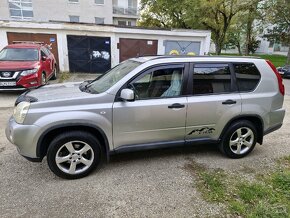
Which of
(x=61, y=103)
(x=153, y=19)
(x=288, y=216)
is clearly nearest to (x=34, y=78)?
(x=61, y=103)

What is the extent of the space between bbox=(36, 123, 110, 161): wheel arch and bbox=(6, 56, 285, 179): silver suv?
1 cm

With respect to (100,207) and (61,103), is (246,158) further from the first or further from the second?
(61,103)

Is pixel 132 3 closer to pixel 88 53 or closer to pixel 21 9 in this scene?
pixel 21 9

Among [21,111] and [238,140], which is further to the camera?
[238,140]

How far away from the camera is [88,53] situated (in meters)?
14.2

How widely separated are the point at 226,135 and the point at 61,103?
2.56 m

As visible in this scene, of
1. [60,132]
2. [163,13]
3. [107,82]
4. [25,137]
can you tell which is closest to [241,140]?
[107,82]

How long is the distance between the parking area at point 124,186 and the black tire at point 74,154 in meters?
0.13

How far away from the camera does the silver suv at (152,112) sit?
2926 mm

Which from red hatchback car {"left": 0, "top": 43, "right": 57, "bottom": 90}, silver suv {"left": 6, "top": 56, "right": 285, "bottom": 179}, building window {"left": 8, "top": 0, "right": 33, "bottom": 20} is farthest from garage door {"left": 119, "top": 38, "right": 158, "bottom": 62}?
building window {"left": 8, "top": 0, "right": 33, "bottom": 20}

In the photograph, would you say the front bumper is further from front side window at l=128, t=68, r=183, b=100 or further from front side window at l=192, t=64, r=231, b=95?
front side window at l=192, t=64, r=231, b=95

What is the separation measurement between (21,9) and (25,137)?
24975 millimetres

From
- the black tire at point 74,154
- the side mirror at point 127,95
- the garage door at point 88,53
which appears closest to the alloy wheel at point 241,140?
the side mirror at point 127,95

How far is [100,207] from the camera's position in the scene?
8.63 ft
